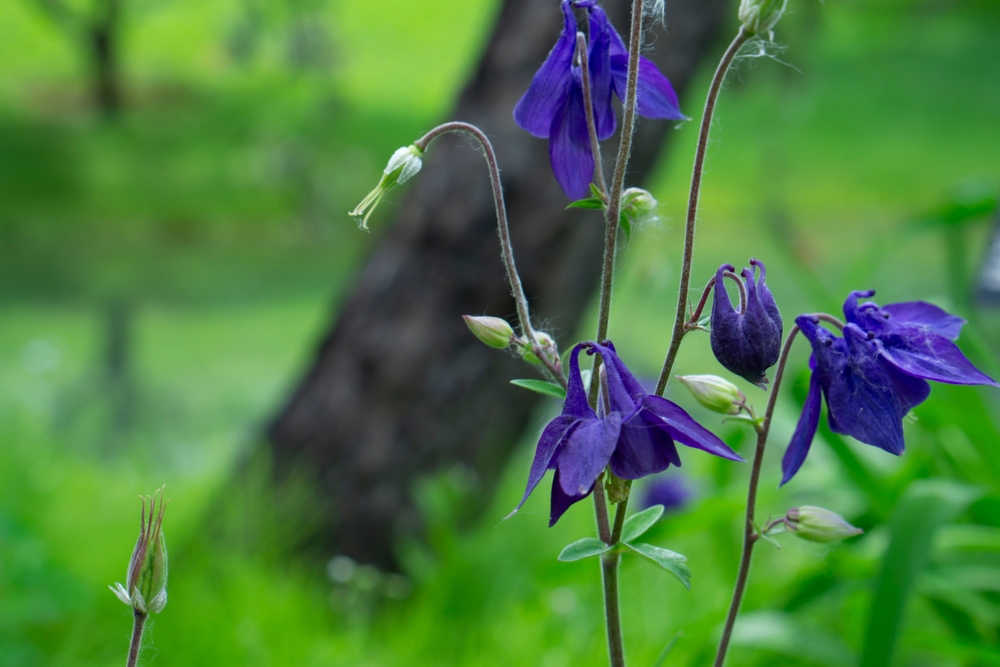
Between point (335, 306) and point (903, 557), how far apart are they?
2.80 feet

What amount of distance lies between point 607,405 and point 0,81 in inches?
86.5

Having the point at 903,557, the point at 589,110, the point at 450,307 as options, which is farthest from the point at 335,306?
the point at 589,110

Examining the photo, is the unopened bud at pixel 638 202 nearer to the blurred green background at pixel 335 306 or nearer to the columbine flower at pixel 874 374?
the columbine flower at pixel 874 374

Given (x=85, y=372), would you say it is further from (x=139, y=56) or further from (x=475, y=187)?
(x=475, y=187)

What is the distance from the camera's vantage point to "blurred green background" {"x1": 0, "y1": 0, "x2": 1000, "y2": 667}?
2.68 feet

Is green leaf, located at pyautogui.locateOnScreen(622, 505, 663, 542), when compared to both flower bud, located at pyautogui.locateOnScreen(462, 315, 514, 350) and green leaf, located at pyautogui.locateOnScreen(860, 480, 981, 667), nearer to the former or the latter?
flower bud, located at pyautogui.locateOnScreen(462, 315, 514, 350)

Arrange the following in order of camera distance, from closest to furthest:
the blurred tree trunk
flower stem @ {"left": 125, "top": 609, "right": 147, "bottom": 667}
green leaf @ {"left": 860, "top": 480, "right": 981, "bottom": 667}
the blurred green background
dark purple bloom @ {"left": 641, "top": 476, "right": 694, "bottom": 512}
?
flower stem @ {"left": 125, "top": 609, "right": 147, "bottom": 667} < green leaf @ {"left": 860, "top": 480, "right": 981, "bottom": 667} < the blurred green background < the blurred tree trunk < dark purple bloom @ {"left": 641, "top": 476, "right": 694, "bottom": 512}

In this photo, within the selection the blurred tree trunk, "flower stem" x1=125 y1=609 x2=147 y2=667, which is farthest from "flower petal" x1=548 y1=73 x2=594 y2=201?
the blurred tree trunk

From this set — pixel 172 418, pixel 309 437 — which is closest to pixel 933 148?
pixel 309 437

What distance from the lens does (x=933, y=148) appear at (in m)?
2.46

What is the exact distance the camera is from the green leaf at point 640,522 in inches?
12.0

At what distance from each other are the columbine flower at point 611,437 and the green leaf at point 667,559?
3cm

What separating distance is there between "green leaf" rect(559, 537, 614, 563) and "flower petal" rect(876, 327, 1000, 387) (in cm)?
13

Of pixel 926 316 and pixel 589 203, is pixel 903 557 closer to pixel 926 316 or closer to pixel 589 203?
pixel 926 316
